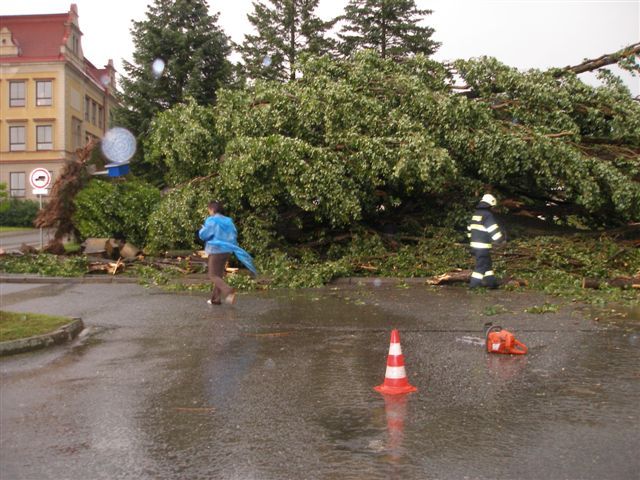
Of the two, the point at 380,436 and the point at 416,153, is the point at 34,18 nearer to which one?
the point at 416,153

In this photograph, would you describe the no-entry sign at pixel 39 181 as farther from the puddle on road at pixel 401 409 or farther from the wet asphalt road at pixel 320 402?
the puddle on road at pixel 401 409

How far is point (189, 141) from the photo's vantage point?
1462 cm

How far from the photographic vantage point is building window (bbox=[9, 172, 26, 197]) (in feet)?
165

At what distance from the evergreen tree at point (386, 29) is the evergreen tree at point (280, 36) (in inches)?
55.4

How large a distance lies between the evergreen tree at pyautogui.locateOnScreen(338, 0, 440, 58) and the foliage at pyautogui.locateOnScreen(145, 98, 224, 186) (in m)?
A: 19.6

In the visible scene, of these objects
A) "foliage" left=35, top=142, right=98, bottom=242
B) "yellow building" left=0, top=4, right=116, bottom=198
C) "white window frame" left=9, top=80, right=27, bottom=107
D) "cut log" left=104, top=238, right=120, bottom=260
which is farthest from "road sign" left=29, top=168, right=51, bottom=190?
"white window frame" left=9, top=80, right=27, bottom=107

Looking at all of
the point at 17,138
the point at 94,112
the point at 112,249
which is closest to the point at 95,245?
the point at 112,249

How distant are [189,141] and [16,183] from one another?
4161cm

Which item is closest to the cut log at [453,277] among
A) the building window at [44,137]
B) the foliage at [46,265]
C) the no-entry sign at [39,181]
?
the foliage at [46,265]

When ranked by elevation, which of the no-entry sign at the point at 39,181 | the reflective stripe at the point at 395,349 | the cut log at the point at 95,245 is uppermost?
the no-entry sign at the point at 39,181

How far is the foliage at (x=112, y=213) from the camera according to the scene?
54.1 feet

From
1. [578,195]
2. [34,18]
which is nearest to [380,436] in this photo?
[578,195]

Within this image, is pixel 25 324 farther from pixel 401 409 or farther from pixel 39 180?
pixel 39 180

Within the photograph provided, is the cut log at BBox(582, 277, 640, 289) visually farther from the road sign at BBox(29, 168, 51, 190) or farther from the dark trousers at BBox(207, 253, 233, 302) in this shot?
the road sign at BBox(29, 168, 51, 190)
